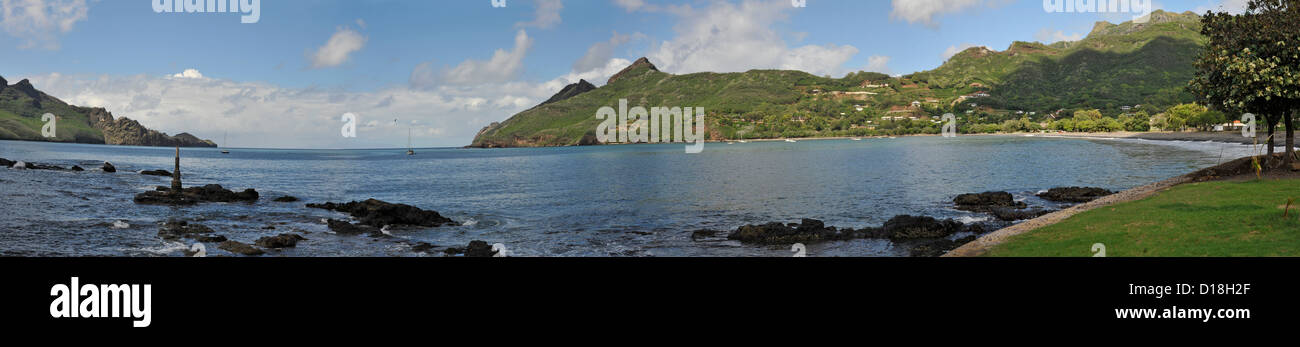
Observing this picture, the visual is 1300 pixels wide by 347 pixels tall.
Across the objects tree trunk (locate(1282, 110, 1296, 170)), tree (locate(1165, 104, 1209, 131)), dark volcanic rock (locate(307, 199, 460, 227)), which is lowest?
dark volcanic rock (locate(307, 199, 460, 227))

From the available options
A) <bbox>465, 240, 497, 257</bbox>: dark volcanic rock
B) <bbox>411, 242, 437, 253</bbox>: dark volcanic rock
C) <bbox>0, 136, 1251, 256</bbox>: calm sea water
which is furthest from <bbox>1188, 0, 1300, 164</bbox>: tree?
<bbox>411, 242, 437, 253</bbox>: dark volcanic rock

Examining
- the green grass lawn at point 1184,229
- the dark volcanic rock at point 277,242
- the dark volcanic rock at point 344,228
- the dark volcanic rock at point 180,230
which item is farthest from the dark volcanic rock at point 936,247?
the dark volcanic rock at point 180,230


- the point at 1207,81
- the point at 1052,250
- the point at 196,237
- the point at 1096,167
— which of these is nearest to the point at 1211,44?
the point at 1207,81

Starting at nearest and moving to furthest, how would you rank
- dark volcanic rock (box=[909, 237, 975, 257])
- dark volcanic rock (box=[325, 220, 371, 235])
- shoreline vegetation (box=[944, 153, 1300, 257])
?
shoreline vegetation (box=[944, 153, 1300, 257])
dark volcanic rock (box=[909, 237, 975, 257])
dark volcanic rock (box=[325, 220, 371, 235])

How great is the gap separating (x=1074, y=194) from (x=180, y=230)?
5001 cm

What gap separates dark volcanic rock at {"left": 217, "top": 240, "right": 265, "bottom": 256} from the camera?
26.5m

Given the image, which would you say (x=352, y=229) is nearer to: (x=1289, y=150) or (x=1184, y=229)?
(x=1184, y=229)

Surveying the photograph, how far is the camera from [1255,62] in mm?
28516

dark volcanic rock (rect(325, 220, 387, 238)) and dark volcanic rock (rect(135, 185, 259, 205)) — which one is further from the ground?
dark volcanic rock (rect(135, 185, 259, 205))

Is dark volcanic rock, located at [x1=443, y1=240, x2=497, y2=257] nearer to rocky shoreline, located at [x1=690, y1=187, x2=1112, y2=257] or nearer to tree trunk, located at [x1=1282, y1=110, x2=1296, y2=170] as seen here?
rocky shoreline, located at [x1=690, y1=187, x2=1112, y2=257]

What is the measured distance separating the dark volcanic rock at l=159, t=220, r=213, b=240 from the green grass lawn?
112ft

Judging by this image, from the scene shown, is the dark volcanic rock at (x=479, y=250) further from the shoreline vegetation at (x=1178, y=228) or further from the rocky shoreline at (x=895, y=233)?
the shoreline vegetation at (x=1178, y=228)

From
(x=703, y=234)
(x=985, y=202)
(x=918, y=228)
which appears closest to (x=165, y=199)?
(x=703, y=234)
